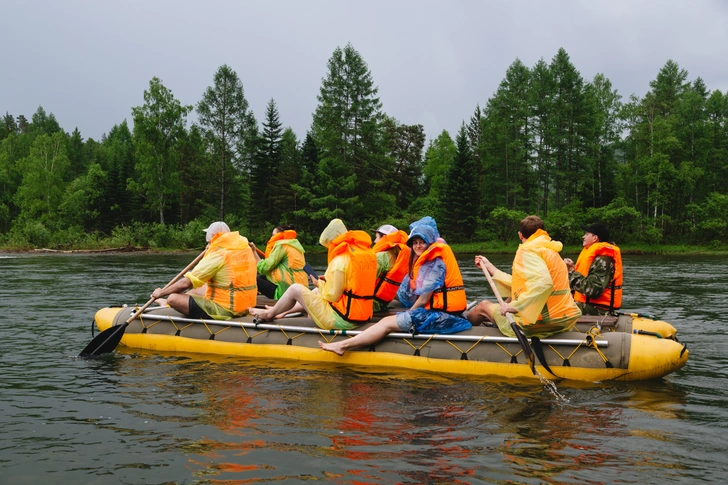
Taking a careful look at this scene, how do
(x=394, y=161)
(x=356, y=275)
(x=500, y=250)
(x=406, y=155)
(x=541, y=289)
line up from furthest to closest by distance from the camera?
(x=406, y=155), (x=394, y=161), (x=500, y=250), (x=356, y=275), (x=541, y=289)

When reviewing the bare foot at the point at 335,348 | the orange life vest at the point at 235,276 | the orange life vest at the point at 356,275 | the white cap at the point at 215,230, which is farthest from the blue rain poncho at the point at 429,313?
the white cap at the point at 215,230

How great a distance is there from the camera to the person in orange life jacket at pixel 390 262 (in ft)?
28.6

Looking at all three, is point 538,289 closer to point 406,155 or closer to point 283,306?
point 283,306

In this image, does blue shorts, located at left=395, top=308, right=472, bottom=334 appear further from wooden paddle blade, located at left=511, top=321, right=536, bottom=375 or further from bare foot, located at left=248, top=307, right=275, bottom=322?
bare foot, located at left=248, top=307, right=275, bottom=322

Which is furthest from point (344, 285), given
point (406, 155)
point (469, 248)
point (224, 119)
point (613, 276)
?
point (406, 155)

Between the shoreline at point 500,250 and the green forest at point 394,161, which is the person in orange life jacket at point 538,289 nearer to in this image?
the shoreline at point 500,250

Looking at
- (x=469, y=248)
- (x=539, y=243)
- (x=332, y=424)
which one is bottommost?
(x=332, y=424)

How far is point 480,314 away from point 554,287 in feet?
4.61

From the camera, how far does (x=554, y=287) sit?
7.20 m

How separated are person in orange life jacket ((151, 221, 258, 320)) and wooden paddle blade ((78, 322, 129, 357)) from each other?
822mm

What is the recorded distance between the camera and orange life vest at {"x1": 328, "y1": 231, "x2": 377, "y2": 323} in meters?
7.87

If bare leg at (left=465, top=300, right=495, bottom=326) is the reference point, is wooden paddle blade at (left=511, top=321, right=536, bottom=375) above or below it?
below

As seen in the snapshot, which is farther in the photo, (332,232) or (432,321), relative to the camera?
(332,232)

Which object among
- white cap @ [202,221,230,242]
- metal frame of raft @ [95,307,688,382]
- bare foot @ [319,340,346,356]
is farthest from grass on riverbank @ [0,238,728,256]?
bare foot @ [319,340,346,356]
